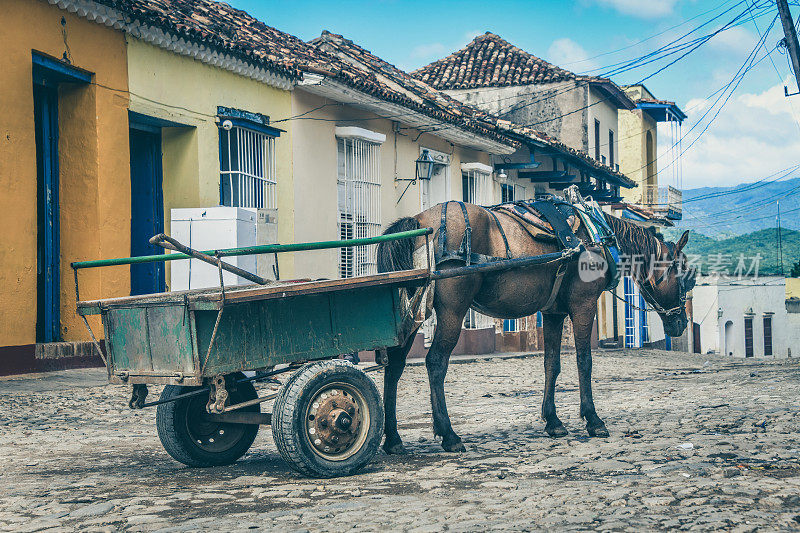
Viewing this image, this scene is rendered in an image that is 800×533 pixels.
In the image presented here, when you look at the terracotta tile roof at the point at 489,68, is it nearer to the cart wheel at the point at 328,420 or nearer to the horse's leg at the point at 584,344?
the horse's leg at the point at 584,344

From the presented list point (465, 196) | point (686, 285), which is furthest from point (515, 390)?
point (465, 196)

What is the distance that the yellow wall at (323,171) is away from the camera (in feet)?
41.6

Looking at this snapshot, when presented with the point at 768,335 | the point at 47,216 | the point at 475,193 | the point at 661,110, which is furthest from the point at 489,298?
the point at 768,335

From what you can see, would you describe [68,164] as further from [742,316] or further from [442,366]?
[742,316]

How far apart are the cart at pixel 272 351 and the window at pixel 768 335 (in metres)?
41.6

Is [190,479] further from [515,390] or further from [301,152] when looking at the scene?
[301,152]

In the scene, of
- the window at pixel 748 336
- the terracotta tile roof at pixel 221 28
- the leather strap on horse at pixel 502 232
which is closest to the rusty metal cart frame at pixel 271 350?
the leather strap on horse at pixel 502 232

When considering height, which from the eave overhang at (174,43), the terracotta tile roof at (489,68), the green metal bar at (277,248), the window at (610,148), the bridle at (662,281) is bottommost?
the bridle at (662,281)

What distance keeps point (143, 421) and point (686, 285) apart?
5.07 metres

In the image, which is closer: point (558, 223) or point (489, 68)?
point (558, 223)

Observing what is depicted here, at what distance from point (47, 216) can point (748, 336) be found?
3911cm

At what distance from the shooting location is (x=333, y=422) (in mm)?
4930

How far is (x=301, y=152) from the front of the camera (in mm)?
12695

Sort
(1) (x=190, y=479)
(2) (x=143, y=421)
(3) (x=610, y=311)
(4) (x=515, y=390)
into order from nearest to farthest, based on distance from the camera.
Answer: (1) (x=190, y=479), (2) (x=143, y=421), (4) (x=515, y=390), (3) (x=610, y=311)
